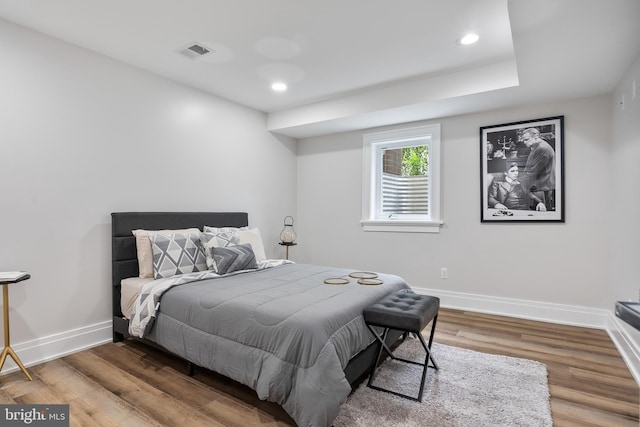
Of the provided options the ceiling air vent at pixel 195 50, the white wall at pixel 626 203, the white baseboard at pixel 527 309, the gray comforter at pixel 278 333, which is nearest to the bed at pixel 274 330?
the gray comforter at pixel 278 333

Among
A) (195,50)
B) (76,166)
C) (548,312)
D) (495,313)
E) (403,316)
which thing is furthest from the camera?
(495,313)

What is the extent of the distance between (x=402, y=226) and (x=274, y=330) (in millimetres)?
2924

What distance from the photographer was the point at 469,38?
109 inches

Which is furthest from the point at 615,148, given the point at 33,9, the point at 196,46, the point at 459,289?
the point at 33,9

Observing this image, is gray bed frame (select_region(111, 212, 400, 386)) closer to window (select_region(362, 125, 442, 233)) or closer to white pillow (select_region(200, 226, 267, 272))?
white pillow (select_region(200, 226, 267, 272))

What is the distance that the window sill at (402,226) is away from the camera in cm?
429

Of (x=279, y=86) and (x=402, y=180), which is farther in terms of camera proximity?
(x=402, y=180)

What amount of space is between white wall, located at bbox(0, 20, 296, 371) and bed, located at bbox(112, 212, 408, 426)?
0.26 metres

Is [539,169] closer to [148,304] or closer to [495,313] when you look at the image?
[495,313]

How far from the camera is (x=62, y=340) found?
2797 mm

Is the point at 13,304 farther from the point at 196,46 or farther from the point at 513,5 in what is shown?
the point at 513,5

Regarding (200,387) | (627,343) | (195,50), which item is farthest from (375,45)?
(627,343)

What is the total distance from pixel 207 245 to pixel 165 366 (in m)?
1.09

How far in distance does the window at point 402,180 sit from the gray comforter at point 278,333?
1814 millimetres
